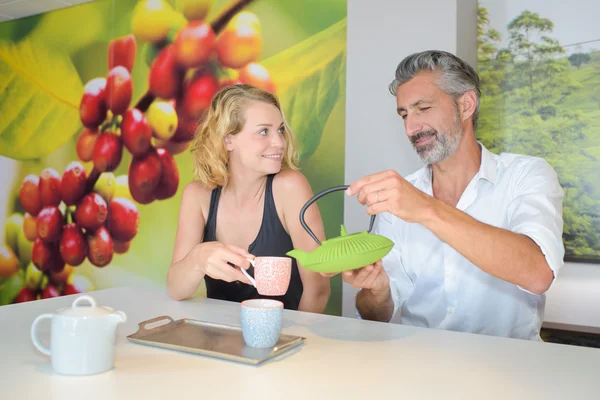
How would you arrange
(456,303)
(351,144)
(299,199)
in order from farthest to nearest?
(351,144) < (299,199) < (456,303)

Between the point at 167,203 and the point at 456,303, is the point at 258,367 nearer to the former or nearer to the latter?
the point at 456,303

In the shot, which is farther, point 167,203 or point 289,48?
point 167,203

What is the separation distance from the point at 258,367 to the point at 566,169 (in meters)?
2.02

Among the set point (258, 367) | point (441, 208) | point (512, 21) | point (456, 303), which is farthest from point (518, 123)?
point (258, 367)

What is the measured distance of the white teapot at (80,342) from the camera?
2.92 ft

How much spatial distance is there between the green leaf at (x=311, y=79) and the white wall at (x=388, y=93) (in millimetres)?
113

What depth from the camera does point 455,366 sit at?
964mm

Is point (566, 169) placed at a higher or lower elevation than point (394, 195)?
higher

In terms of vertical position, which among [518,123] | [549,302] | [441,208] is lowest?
[549,302]

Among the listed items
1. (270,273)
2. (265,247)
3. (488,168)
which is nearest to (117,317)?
(270,273)

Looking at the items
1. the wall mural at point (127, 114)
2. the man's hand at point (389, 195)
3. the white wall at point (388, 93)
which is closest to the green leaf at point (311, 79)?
the wall mural at point (127, 114)

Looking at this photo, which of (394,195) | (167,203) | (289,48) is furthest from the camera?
(167,203)

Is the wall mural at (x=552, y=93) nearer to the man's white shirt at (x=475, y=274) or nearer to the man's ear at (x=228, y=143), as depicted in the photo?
the man's white shirt at (x=475, y=274)

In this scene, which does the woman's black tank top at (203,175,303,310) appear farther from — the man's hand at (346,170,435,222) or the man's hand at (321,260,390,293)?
the man's hand at (346,170,435,222)
